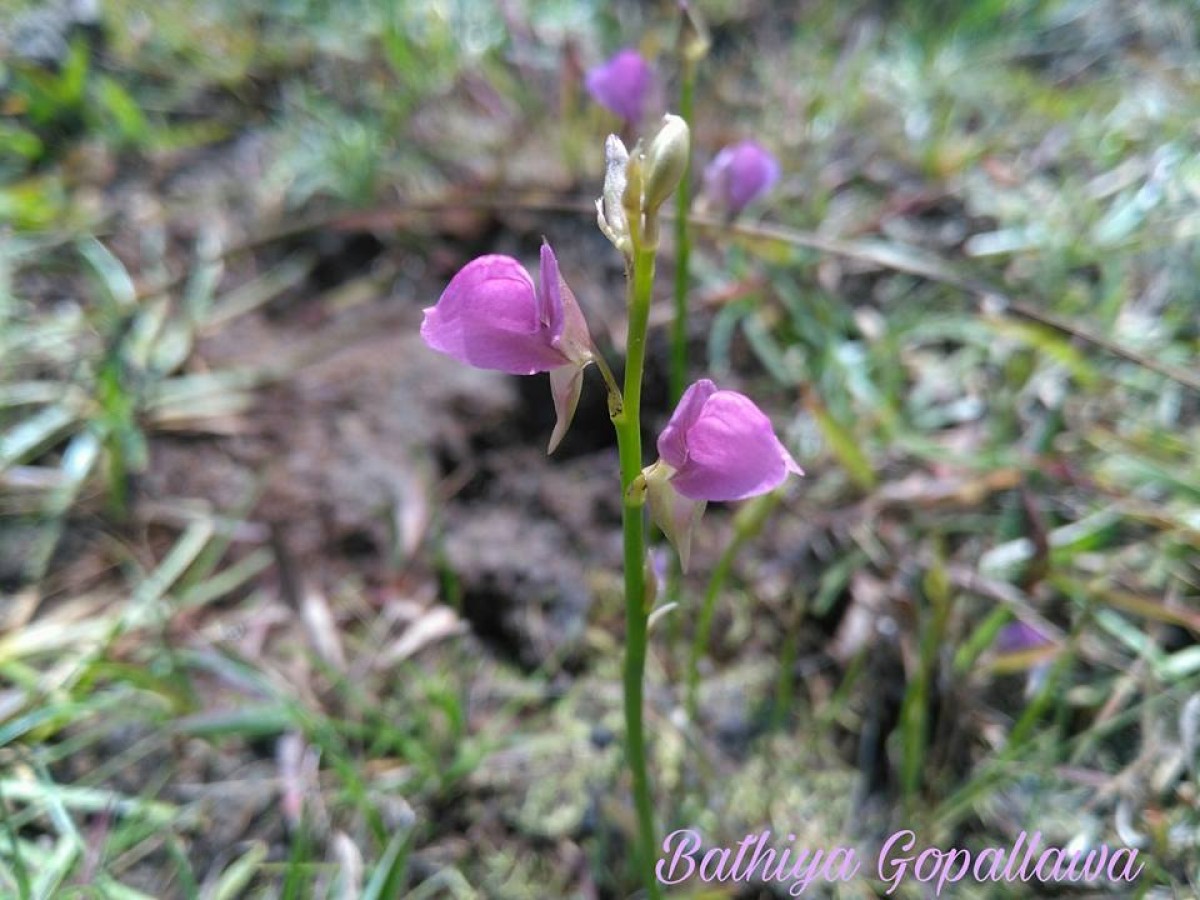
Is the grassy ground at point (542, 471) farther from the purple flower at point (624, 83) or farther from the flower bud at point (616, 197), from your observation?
the flower bud at point (616, 197)

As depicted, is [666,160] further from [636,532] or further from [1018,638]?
[1018,638]

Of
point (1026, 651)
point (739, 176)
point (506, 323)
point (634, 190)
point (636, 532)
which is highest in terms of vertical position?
point (739, 176)

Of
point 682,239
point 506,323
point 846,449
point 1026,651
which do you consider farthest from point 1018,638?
point 506,323

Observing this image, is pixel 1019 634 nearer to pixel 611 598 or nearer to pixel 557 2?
pixel 611 598

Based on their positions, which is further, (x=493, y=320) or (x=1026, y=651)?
(x=1026, y=651)

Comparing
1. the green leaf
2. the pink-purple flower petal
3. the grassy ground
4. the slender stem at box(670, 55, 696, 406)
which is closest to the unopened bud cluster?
the pink-purple flower petal

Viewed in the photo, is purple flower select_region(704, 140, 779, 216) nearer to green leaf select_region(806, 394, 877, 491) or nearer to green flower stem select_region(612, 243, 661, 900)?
green leaf select_region(806, 394, 877, 491)
